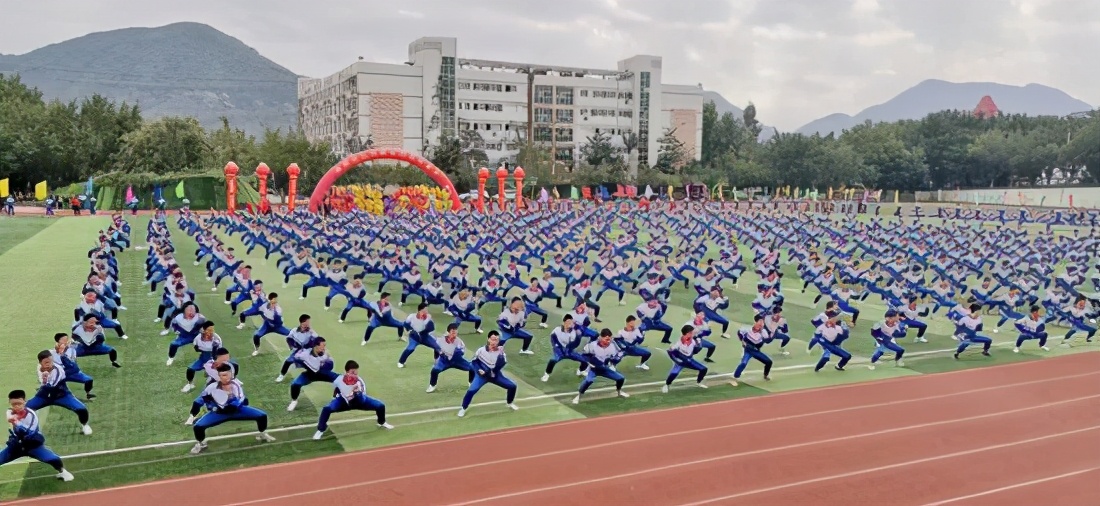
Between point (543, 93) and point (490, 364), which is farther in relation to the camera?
point (543, 93)

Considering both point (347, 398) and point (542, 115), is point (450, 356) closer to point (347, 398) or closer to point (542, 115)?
point (347, 398)

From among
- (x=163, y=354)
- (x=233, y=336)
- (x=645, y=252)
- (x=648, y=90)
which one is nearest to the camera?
(x=163, y=354)

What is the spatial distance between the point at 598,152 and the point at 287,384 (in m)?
80.1

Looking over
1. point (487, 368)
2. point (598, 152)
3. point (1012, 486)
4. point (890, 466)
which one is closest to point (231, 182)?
point (487, 368)

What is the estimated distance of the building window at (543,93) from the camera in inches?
3627

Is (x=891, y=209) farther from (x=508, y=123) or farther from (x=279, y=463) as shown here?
(x=279, y=463)

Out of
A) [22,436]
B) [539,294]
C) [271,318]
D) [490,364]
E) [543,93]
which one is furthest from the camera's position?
[543,93]

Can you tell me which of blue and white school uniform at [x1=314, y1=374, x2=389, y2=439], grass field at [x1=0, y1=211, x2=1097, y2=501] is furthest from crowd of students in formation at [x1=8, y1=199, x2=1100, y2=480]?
grass field at [x1=0, y1=211, x2=1097, y2=501]

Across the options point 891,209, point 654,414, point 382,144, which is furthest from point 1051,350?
point 382,144

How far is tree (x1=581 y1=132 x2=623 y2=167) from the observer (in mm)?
91250

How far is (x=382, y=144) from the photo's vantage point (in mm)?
86312

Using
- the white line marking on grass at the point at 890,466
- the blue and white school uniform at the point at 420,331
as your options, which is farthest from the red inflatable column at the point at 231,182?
the white line marking on grass at the point at 890,466

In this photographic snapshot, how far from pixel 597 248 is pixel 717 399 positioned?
1711cm

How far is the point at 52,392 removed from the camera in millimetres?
10352
